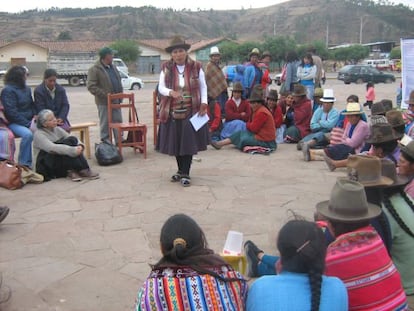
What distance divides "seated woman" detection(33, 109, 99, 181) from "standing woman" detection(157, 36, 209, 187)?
1.16m

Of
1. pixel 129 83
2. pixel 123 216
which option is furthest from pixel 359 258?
pixel 129 83

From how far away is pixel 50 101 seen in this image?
23.5 feet

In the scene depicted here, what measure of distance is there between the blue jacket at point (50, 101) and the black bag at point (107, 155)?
0.68 meters

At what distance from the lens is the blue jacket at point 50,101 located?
7.09m

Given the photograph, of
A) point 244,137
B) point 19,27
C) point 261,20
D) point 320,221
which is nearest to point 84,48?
point 19,27

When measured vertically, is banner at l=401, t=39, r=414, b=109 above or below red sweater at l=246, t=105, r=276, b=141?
above

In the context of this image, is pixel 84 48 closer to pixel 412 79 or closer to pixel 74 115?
pixel 74 115

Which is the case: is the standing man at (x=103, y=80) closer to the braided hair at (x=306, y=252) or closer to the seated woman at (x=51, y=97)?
the seated woman at (x=51, y=97)

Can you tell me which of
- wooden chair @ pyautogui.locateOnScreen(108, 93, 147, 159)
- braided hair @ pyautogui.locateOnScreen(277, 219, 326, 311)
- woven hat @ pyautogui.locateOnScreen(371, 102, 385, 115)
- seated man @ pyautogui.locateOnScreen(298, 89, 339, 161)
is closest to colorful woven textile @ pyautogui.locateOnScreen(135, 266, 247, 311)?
braided hair @ pyautogui.locateOnScreen(277, 219, 326, 311)

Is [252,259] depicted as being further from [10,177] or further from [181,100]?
[10,177]

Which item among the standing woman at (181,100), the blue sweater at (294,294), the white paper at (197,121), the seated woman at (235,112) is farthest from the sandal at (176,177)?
the blue sweater at (294,294)

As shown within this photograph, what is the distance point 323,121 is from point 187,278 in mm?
6286

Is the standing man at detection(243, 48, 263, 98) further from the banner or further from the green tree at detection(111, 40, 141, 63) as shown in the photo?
the green tree at detection(111, 40, 141, 63)

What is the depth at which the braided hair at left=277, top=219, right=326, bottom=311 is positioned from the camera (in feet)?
6.70
